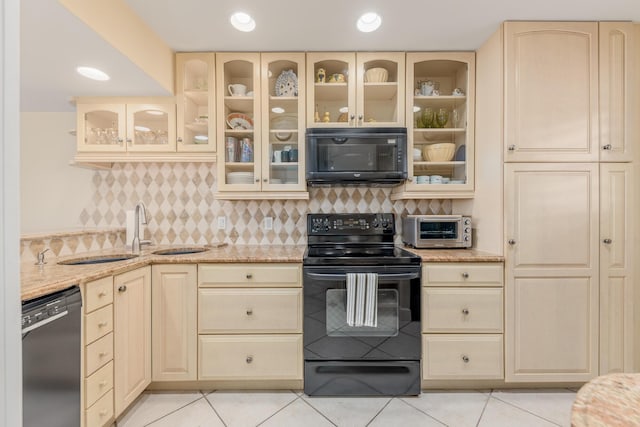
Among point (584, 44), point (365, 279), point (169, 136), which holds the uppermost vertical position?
point (584, 44)

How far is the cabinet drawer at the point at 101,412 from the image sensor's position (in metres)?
1.36

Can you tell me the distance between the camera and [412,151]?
216 centimetres

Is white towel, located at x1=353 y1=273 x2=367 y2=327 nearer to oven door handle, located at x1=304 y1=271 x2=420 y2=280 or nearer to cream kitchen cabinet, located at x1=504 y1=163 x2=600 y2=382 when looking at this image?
oven door handle, located at x1=304 y1=271 x2=420 y2=280

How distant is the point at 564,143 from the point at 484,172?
46cm

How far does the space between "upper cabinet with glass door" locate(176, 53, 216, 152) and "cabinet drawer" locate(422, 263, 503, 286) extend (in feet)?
5.79

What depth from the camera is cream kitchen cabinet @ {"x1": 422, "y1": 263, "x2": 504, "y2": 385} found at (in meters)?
1.84

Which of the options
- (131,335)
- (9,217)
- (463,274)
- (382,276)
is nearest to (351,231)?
(382,276)

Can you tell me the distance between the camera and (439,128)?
2.21m

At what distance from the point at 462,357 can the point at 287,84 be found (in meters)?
2.25

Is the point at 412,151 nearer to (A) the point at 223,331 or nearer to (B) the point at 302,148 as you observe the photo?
(B) the point at 302,148

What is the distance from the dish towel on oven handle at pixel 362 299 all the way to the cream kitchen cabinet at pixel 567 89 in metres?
1.18

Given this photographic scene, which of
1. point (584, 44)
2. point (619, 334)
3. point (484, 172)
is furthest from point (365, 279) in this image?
point (584, 44)

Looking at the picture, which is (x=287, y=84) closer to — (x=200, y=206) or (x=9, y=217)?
(x=200, y=206)

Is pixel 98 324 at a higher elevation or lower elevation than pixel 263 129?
lower
